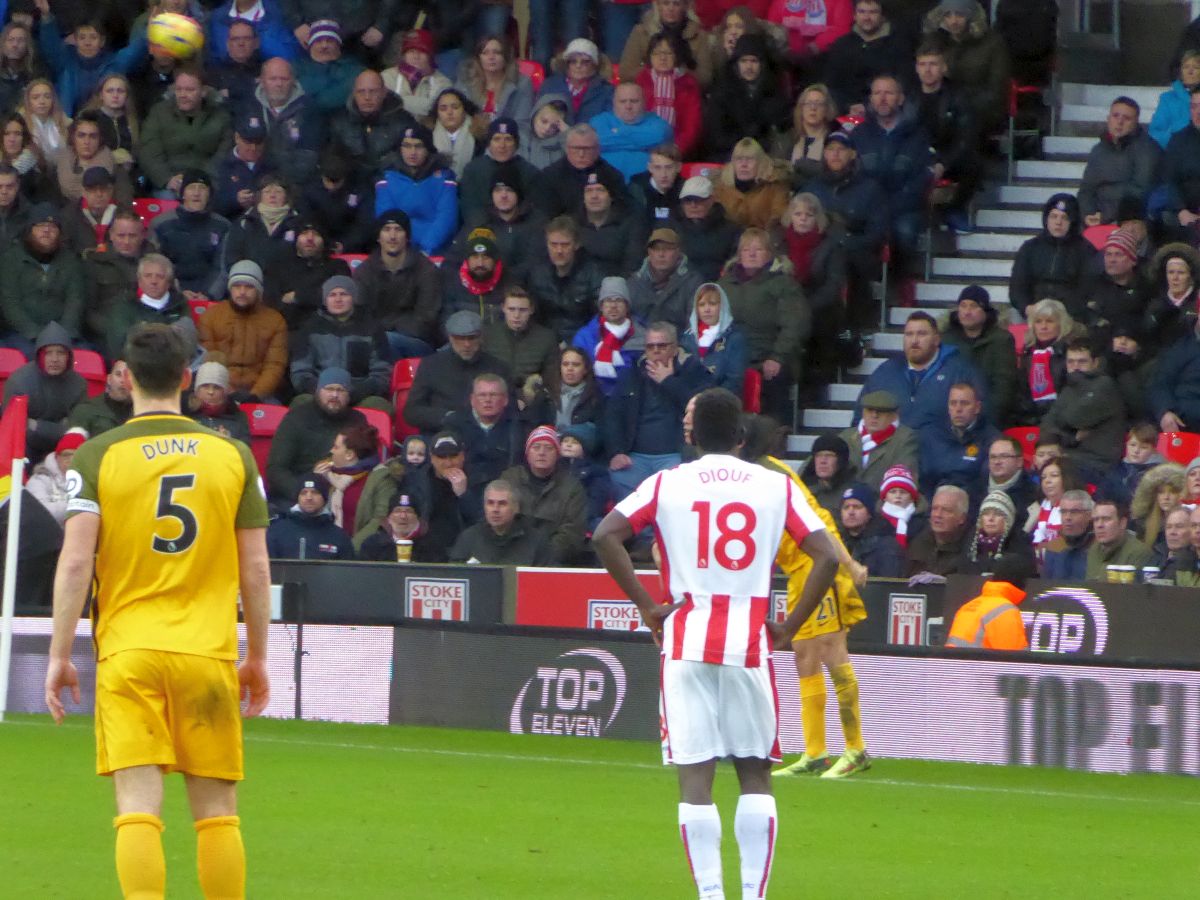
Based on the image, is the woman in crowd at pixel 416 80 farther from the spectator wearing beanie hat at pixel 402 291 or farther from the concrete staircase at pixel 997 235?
the concrete staircase at pixel 997 235

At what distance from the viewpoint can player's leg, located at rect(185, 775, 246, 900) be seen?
6223 millimetres

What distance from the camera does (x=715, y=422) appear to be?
Result: 24.5 ft

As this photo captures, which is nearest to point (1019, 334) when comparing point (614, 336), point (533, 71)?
point (614, 336)

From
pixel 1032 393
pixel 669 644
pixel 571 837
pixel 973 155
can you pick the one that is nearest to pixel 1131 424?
pixel 1032 393

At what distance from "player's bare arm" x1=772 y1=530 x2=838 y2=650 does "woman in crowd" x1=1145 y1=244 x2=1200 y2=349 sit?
956 centimetres

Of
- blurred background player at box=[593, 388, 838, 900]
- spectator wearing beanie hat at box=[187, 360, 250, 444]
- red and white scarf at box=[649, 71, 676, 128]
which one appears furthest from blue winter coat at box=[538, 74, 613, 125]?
blurred background player at box=[593, 388, 838, 900]

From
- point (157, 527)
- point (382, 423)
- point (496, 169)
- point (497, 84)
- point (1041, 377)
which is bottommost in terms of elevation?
point (382, 423)

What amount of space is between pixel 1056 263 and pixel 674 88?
3.94 meters

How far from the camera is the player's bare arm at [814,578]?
745cm

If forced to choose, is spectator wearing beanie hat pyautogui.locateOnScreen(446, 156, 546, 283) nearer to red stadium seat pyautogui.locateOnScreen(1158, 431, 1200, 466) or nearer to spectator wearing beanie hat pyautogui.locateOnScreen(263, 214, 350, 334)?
spectator wearing beanie hat pyautogui.locateOnScreen(263, 214, 350, 334)

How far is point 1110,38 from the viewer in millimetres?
21125

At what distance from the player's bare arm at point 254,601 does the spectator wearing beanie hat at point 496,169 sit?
12.8 meters

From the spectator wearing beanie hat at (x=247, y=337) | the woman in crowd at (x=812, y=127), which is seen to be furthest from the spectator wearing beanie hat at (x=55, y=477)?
the woman in crowd at (x=812, y=127)

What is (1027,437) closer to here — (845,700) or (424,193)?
(845,700)
